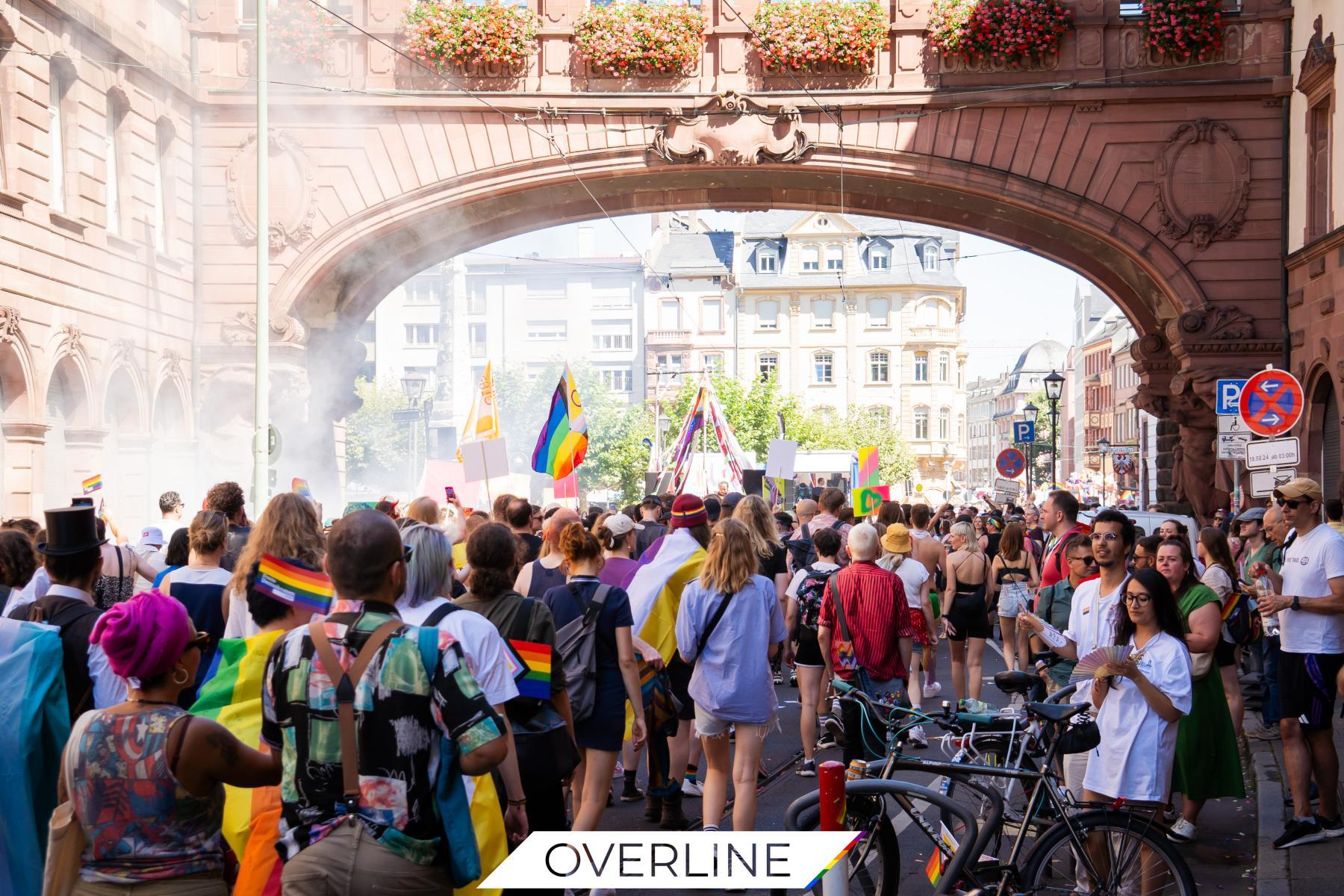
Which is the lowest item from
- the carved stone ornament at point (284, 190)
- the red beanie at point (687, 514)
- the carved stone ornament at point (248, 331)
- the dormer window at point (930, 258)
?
the red beanie at point (687, 514)

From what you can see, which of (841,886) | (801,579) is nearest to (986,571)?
(801,579)

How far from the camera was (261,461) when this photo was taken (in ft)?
57.8

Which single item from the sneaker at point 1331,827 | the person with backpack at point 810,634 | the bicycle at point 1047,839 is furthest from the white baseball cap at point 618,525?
the sneaker at point 1331,827

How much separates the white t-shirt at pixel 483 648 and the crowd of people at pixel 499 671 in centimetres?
1

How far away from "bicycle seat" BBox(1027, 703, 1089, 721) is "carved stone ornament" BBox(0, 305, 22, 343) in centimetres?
1318

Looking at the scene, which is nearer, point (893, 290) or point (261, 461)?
point (261, 461)

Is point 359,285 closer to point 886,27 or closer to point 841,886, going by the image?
point 886,27

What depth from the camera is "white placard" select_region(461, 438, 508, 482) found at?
57.1 feet

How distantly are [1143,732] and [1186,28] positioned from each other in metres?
16.4

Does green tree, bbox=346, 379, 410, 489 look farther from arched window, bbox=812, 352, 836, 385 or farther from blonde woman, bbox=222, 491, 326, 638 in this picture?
blonde woman, bbox=222, 491, 326, 638

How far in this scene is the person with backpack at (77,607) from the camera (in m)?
5.30

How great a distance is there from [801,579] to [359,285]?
14.5 m

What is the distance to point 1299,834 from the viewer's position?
7875 mm

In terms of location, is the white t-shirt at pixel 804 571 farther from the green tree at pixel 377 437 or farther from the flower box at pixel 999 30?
the green tree at pixel 377 437
